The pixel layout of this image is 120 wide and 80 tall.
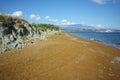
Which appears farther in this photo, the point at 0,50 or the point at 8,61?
the point at 0,50

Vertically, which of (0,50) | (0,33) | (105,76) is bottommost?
(105,76)

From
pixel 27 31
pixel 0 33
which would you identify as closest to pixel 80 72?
pixel 0 33

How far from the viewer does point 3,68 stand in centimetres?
1712

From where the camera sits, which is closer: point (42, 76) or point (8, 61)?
point (42, 76)

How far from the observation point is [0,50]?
24.0 metres

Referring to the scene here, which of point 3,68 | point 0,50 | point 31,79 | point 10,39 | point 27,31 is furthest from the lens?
point 27,31

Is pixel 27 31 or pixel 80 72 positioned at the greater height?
pixel 27 31

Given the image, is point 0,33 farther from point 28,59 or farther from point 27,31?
point 27,31

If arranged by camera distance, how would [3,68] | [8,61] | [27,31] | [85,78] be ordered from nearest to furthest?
1. [85,78]
2. [3,68]
3. [8,61]
4. [27,31]

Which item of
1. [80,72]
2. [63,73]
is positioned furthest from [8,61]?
[80,72]

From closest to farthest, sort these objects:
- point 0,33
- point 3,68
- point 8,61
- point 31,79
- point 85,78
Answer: point 31,79 → point 85,78 → point 3,68 → point 8,61 → point 0,33

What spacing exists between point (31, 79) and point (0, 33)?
1563 centimetres

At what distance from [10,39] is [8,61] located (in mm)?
10001

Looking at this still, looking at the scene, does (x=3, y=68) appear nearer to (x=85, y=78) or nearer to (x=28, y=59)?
(x=28, y=59)
